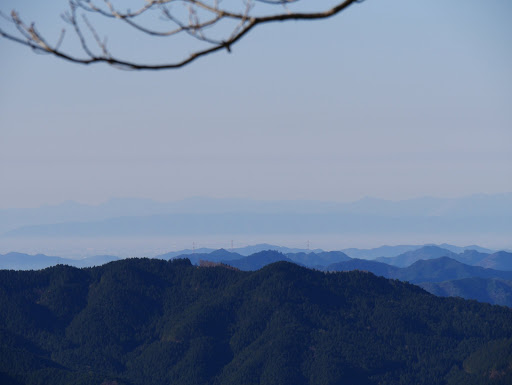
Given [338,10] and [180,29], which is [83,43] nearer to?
[180,29]

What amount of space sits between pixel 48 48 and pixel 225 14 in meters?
5.54

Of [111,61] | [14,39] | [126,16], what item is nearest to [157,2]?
[126,16]

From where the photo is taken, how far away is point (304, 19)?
25438 millimetres

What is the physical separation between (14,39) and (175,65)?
4948mm

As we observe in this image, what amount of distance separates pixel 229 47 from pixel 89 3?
4926mm

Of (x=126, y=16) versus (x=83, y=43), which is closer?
(x=83, y=43)

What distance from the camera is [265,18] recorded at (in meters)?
25.4

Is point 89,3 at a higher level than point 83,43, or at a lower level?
higher

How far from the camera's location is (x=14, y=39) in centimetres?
2547

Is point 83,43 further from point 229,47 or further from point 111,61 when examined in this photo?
point 229,47

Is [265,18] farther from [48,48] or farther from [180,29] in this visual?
[48,48]

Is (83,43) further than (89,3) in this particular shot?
No

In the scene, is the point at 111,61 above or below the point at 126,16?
below

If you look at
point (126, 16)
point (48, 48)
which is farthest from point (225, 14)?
point (48, 48)
